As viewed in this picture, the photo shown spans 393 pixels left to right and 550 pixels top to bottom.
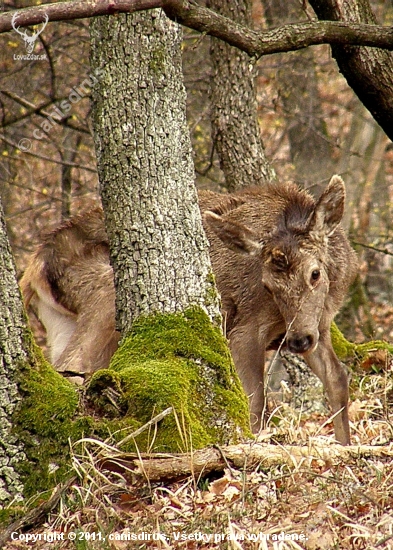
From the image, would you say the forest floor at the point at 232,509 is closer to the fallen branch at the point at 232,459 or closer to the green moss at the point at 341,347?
the fallen branch at the point at 232,459

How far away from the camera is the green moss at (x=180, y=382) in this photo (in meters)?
5.04

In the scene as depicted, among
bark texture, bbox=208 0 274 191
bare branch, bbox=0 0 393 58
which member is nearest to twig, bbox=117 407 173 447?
bare branch, bbox=0 0 393 58

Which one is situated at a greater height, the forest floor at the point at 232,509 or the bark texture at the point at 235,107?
the bark texture at the point at 235,107

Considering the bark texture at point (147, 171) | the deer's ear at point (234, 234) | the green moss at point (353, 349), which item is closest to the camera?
the bark texture at point (147, 171)

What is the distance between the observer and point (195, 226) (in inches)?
234

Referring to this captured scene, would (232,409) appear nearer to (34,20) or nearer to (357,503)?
(357,503)

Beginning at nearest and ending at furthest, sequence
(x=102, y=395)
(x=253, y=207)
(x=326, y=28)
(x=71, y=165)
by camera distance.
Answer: (x=102, y=395) → (x=326, y=28) → (x=253, y=207) → (x=71, y=165)

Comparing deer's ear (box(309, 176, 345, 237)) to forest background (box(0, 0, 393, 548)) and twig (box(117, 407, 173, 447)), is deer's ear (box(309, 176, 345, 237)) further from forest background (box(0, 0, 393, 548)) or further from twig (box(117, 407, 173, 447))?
twig (box(117, 407, 173, 447))

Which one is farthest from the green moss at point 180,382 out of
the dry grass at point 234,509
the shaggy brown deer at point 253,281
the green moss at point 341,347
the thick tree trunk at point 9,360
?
the green moss at point 341,347

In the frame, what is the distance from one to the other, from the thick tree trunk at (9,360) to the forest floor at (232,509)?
13.0 inches

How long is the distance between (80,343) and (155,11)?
10.8 ft

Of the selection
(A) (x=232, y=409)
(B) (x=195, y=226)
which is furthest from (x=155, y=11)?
(A) (x=232, y=409)

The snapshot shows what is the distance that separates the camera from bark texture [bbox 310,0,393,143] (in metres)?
6.73

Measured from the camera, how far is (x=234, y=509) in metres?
4.59
